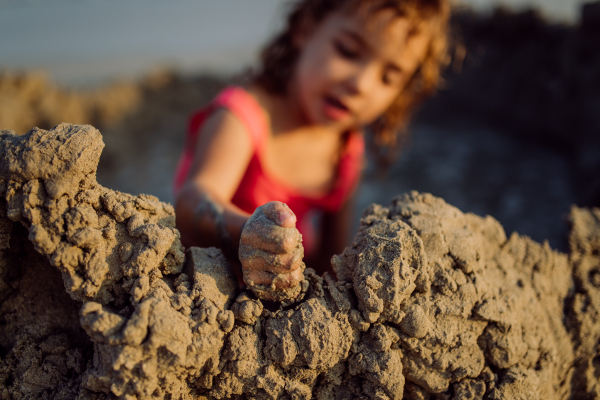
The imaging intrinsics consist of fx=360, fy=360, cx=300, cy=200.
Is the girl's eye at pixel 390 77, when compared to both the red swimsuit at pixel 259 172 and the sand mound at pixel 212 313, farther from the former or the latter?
the sand mound at pixel 212 313

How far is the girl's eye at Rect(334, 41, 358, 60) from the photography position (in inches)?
85.4

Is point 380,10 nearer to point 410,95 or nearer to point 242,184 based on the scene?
point 410,95

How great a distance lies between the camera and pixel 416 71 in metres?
2.75

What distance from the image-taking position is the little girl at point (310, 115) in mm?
1992

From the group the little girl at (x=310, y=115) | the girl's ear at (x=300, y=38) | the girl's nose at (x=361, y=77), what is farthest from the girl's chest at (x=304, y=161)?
the girl's nose at (x=361, y=77)

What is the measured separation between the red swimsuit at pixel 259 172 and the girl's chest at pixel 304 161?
0.18ft

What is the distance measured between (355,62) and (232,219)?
4.59 ft

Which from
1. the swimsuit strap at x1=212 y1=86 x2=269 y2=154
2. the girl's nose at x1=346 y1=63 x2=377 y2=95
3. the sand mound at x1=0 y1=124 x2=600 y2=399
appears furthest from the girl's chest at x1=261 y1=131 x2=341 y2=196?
the sand mound at x1=0 y1=124 x2=600 y2=399

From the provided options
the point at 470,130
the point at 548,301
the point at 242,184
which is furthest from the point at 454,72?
the point at 548,301

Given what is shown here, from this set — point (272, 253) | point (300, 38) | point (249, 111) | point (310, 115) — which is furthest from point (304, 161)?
point (272, 253)

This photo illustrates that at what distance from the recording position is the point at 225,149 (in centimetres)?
219

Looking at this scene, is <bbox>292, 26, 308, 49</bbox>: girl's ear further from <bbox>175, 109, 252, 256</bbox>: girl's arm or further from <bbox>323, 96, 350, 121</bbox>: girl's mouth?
<bbox>175, 109, 252, 256</bbox>: girl's arm

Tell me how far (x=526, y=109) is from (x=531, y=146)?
0.39 metres

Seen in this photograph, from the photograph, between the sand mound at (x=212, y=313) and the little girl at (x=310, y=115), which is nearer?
the sand mound at (x=212, y=313)
